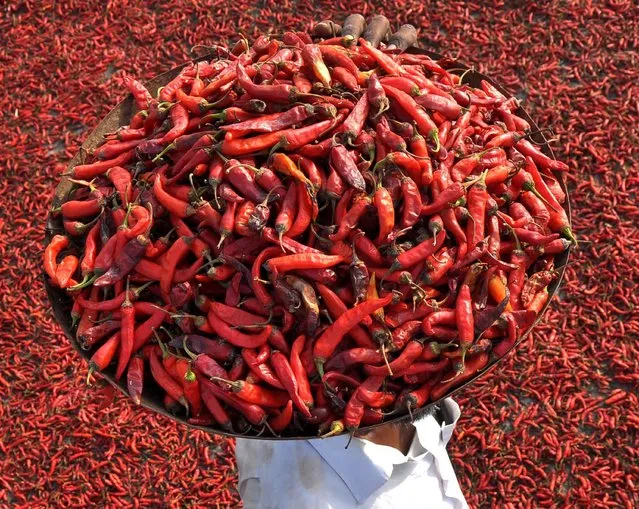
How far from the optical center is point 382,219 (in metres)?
2.57

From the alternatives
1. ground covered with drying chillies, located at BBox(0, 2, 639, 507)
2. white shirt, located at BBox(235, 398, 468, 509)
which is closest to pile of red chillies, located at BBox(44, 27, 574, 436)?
white shirt, located at BBox(235, 398, 468, 509)

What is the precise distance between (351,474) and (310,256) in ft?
3.51

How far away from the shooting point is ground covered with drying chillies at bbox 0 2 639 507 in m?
4.73

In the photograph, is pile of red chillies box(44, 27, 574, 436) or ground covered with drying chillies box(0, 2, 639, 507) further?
ground covered with drying chillies box(0, 2, 639, 507)

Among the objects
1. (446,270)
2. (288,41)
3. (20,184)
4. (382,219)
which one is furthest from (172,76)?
(20,184)

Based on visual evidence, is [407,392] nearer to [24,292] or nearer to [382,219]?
[382,219]

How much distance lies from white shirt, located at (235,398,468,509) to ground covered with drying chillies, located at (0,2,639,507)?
5.38ft

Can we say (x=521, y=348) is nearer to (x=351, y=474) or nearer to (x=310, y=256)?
(x=351, y=474)

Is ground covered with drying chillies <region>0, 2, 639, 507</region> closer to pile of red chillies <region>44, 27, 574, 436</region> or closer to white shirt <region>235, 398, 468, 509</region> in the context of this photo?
white shirt <region>235, 398, 468, 509</region>

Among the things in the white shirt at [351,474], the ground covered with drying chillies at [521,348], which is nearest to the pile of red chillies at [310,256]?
the white shirt at [351,474]

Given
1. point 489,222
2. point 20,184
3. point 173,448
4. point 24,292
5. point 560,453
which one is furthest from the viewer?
point 20,184

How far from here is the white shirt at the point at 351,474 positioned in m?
2.93

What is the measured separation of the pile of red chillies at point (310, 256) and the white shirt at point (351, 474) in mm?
394

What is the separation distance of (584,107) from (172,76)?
13.4 ft
